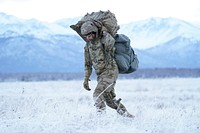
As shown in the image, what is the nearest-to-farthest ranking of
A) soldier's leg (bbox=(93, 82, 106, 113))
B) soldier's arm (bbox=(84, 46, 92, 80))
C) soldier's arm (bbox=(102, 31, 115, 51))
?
soldier's arm (bbox=(102, 31, 115, 51)) < soldier's leg (bbox=(93, 82, 106, 113)) < soldier's arm (bbox=(84, 46, 92, 80))

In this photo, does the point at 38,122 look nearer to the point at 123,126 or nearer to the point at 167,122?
the point at 123,126

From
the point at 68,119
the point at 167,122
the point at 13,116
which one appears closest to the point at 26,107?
the point at 13,116

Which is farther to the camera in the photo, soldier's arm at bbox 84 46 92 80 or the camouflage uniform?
soldier's arm at bbox 84 46 92 80

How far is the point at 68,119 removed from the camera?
7.34 m

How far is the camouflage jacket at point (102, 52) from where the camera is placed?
789 centimetres

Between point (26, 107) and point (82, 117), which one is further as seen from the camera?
point (26, 107)

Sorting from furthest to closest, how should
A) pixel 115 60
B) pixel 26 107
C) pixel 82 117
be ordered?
pixel 26 107
pixel 115 60
pixel 82 117

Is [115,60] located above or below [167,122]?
above

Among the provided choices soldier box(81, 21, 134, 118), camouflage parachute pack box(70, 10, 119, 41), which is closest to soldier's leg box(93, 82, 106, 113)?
soldier box(81, 21, 134, 118)

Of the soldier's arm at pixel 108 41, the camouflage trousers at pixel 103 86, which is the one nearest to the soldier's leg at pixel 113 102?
the camouflage trousers at pixel 103 86

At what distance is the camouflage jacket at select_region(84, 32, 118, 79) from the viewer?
7.89 metres

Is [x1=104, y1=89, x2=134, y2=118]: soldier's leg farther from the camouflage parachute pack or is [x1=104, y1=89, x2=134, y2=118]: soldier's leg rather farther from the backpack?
the camouflage parachute pack

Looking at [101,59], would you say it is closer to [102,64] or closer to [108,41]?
[102,64]

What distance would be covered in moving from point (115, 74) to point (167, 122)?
1062 millimetres
